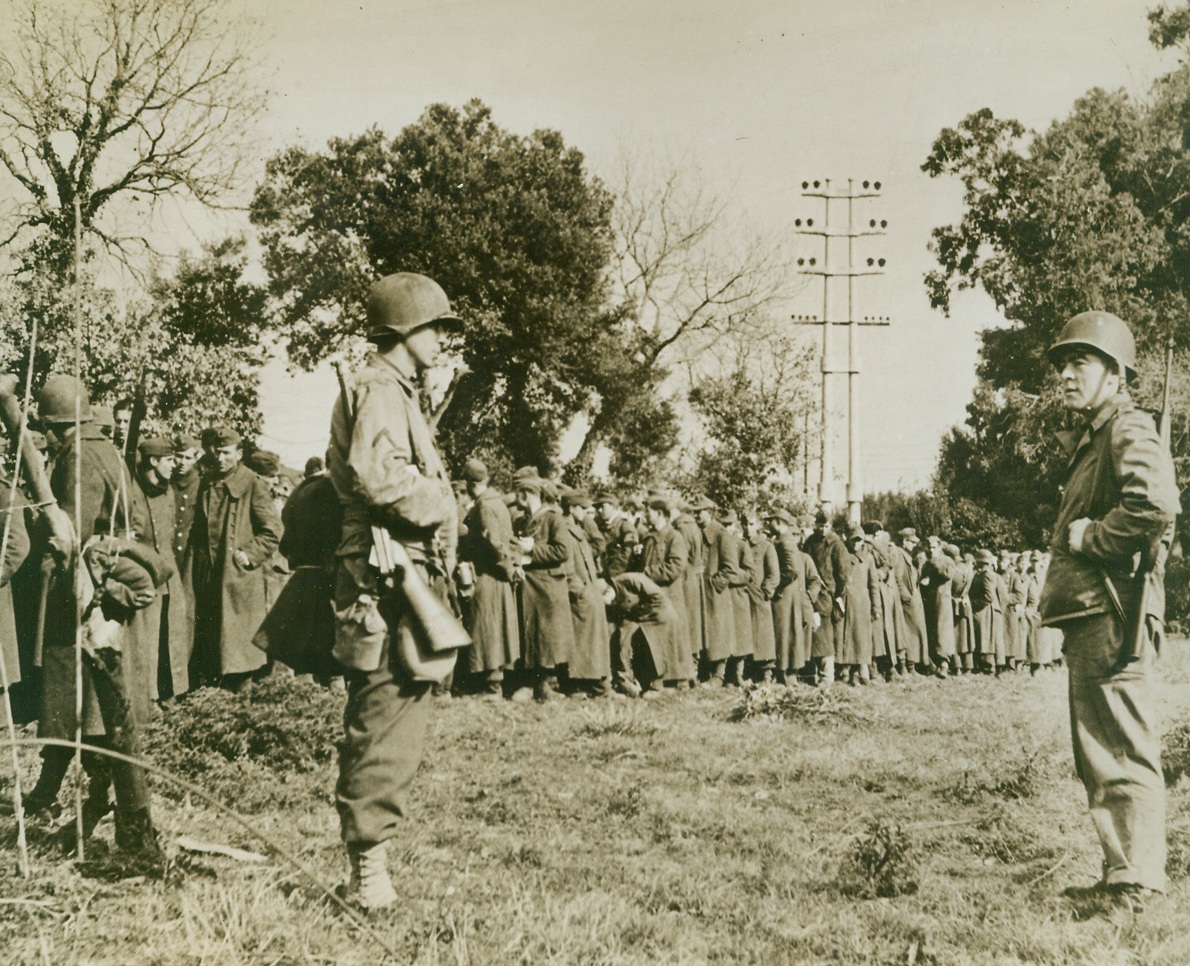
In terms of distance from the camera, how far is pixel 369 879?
3.59 metres

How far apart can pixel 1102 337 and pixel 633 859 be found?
9.26ft

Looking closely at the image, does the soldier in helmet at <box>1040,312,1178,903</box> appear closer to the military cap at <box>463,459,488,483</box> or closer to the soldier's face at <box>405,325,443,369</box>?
the soldier's face at <box>405,325,443,369</box>

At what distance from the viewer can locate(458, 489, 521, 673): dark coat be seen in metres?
9.27

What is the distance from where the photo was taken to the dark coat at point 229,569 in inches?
308

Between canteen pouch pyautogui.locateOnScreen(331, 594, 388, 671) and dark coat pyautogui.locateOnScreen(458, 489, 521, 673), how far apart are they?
559cm

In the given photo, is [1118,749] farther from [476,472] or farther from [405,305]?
[476,472]

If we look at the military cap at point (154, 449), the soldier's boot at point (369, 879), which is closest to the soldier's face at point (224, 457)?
the military cap at point (154, 449)

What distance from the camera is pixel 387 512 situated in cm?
359

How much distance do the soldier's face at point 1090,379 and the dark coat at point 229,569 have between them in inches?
227

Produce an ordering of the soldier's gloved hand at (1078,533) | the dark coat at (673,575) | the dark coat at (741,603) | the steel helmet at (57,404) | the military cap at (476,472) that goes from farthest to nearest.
Result: the dark coat at (741,603)
the dark coat at (673,575)
the military cap at (476,472)
the steel helmet at (57,404)
the soldier's gloved hand at (1078,533)

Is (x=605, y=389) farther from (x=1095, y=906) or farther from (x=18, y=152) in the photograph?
(x=1095, y=906)

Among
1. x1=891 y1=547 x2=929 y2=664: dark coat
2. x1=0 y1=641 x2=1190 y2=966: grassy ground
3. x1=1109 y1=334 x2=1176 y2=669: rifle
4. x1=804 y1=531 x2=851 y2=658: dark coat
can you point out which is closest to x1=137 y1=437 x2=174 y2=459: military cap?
x1=0 y1=641 x2=1190 y2=966: grassy ground

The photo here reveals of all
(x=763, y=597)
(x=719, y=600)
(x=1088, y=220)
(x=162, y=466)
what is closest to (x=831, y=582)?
(x=763, y=597)

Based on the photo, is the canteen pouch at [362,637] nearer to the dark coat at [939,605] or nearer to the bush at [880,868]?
the bush at [880,868]
